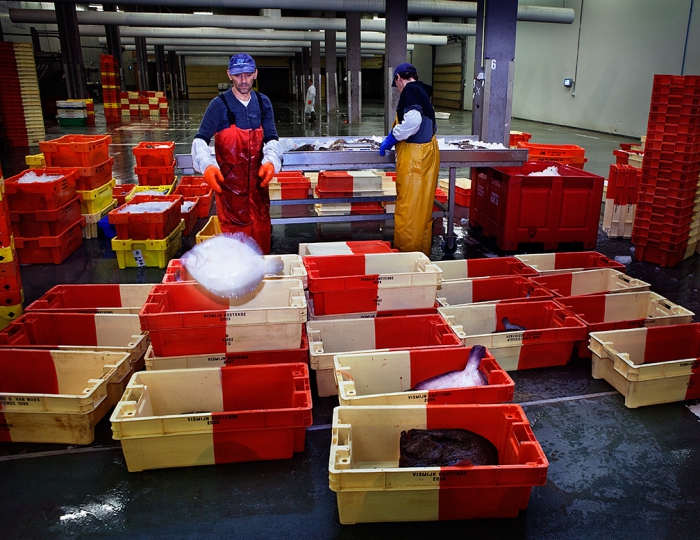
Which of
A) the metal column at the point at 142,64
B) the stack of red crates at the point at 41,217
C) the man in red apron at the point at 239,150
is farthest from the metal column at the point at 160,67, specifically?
the man in red apron at the point at 239,150

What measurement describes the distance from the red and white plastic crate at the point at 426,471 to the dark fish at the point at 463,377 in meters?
0.34

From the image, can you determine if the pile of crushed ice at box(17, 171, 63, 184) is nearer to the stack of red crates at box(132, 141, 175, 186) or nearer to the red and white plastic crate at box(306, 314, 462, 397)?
the stack of red crates at box(132, 141, 175, 186)

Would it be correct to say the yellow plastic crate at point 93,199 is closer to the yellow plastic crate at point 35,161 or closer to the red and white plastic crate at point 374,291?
the yellow plastic crate at point 35,161

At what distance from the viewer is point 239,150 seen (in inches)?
164

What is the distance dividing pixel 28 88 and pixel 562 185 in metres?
13.8

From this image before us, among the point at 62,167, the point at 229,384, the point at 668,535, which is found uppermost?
the point at 62,167

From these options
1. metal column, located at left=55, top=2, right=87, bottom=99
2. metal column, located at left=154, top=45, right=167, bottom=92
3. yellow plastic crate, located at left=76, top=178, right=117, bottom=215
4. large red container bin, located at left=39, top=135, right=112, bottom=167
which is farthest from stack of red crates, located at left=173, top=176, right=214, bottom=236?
metal column, located at left=154, top=45, right=167, bottom=92

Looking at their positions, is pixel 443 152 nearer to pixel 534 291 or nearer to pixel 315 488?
pixel 534 291

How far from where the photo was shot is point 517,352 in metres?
3.74

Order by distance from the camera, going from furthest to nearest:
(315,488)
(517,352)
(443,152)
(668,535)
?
(443,152)
(517,352)
(315,488)
(668,535)

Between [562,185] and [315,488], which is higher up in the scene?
[562,185]

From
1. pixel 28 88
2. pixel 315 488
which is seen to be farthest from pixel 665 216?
pixel 28 88

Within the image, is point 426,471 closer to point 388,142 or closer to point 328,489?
point 328,489

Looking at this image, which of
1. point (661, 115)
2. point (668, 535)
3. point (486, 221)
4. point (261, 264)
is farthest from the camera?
point (486, 221)
